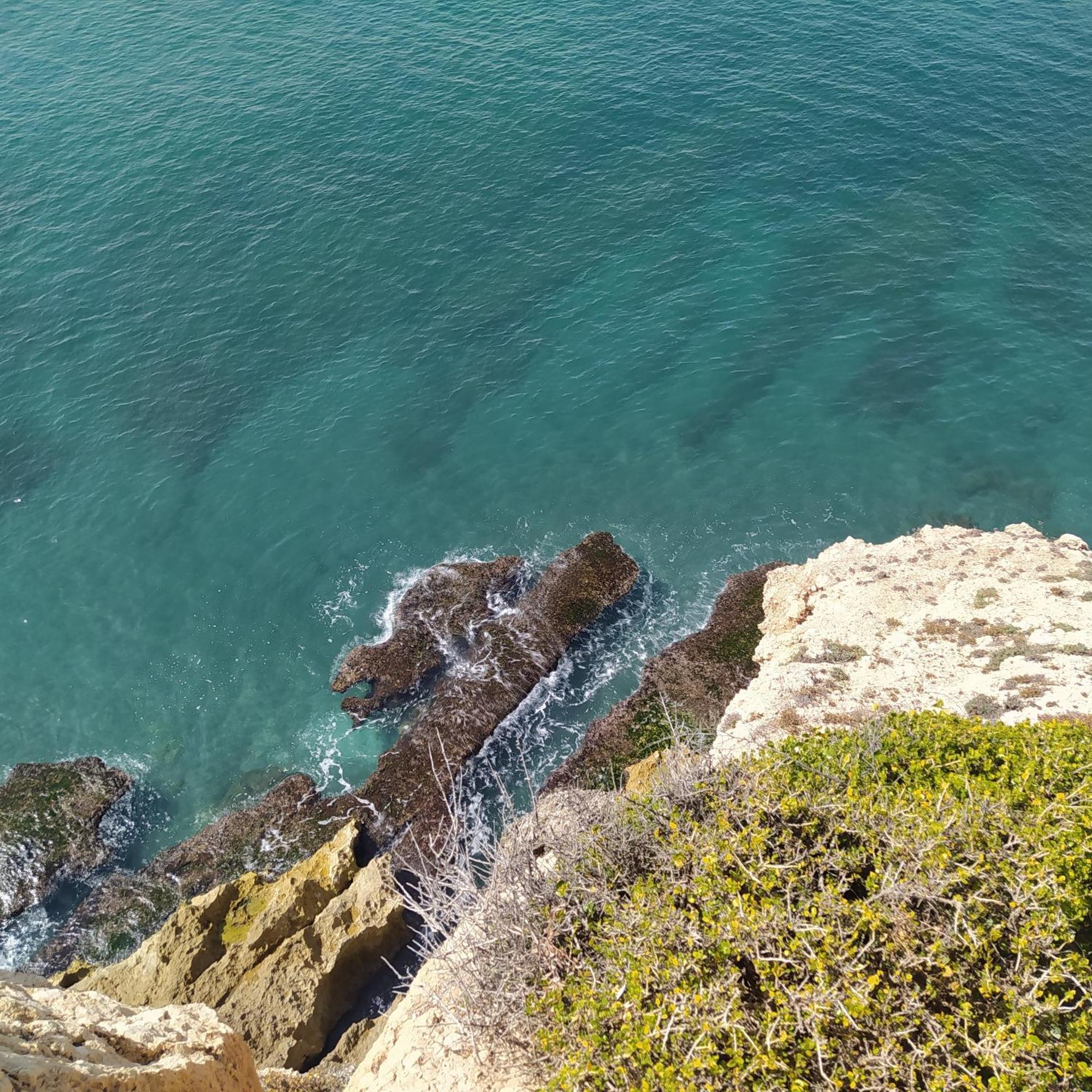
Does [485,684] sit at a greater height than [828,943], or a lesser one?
lesser

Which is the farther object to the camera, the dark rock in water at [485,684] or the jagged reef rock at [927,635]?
the dark rock in water at [485,684]

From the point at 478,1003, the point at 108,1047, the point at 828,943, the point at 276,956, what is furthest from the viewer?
the point at 276,956

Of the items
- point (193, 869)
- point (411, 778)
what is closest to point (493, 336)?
point (411, 778)

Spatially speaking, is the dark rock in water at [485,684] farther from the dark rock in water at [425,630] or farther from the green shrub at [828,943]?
the green shrub at [828,943]

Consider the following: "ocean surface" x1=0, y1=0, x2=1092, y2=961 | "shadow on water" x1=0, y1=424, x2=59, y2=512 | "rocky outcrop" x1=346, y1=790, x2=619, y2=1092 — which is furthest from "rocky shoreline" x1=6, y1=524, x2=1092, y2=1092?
"shadow on water" x1=0, y1=424, x2=59, y2=512

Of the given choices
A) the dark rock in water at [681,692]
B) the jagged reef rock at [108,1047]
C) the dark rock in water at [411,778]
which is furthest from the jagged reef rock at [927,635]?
the jagged reef rock at [108,1047]

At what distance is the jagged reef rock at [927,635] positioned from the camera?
30031 mm

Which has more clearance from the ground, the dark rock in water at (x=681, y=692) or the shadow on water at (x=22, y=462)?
the shadow on water at (x=22, y=462)

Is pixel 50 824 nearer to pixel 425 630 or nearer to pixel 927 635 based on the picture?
pixel 425 630

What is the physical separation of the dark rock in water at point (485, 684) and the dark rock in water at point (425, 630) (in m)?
1.11

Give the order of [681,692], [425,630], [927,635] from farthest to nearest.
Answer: [425,630] < [681,692] < [927,635]

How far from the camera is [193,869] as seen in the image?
1464 inches

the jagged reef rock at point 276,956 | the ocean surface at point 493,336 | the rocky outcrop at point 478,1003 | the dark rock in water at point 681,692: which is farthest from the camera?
the ocean surface at point 493,336

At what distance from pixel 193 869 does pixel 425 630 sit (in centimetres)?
1516
